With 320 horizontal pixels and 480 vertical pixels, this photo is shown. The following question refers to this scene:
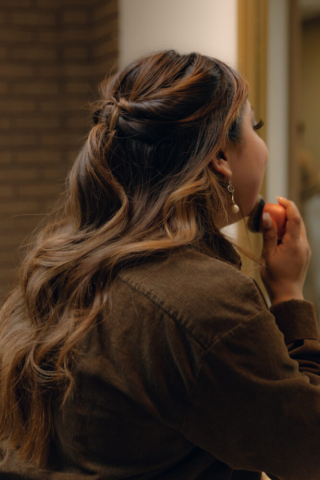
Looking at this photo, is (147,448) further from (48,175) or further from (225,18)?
(48,175)

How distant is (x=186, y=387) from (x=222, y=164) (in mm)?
468

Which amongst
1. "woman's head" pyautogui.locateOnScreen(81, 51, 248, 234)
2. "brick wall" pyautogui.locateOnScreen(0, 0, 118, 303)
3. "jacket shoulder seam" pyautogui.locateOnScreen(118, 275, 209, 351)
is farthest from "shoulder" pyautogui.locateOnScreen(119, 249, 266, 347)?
"brick wall" pyautogui.locateOnScreen(0, 0, 118, 303)

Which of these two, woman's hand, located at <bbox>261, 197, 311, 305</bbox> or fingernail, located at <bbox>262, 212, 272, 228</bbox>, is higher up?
fingernail, located at <bbox>262, 212, 272, 228</bbox>

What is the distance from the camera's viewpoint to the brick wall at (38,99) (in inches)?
148

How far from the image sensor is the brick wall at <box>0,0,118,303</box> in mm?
A: 3758

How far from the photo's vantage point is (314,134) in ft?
6.09

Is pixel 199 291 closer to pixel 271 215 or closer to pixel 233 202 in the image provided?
pixel 233 202

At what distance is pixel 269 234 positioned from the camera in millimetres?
1284

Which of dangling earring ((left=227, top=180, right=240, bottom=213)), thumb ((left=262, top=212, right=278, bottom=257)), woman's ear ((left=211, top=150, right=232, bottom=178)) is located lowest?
thumb ((left=262, top=212, right=278, bottom=257))

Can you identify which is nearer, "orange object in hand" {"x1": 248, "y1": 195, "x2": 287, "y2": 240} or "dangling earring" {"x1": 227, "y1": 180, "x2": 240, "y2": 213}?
"dangling earring" {"x1": 227, "y1": 180, "x2": 240, "y2": 213}

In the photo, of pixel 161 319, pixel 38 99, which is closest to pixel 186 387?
pixel 161 319

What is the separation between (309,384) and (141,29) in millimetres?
2468

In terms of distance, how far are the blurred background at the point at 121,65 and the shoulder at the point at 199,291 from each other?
371 millimetres

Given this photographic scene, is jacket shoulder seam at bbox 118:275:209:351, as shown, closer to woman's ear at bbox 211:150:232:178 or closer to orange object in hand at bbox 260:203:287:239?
woman's ear at bbox 211:150:232:178
